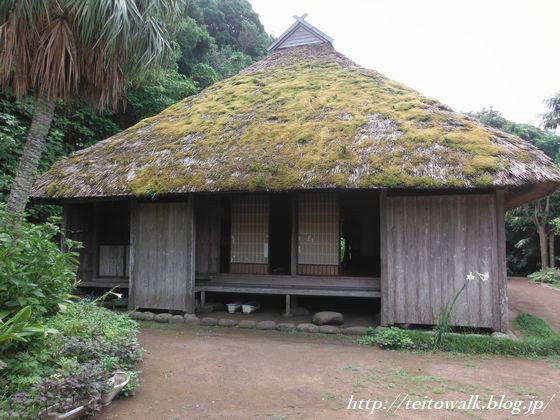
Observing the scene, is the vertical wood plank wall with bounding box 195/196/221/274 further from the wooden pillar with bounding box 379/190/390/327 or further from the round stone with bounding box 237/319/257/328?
the wooden pillar with bounding box 379/190/390/327

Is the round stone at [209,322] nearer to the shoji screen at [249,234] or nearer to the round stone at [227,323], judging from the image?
the round stone at [227,323]

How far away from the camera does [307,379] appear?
214 inches

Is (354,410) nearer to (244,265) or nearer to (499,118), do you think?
(244,265)

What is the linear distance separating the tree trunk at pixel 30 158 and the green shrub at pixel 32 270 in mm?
1305

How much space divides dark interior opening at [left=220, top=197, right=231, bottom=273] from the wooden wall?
1304mm

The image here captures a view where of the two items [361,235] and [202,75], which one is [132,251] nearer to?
[361,235]

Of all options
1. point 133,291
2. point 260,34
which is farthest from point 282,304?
point 260,34

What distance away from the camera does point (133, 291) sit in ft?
31.6

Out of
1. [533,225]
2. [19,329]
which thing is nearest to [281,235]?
[19,329]

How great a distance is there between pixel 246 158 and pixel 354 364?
4.52 metres

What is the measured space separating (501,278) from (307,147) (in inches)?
170

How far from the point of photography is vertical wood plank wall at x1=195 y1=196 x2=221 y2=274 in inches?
396

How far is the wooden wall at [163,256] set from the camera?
9.27m

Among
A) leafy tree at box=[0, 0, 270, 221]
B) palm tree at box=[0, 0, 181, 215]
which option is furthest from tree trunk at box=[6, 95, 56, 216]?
leafy tree at box=[0, 0, 270, 221]
